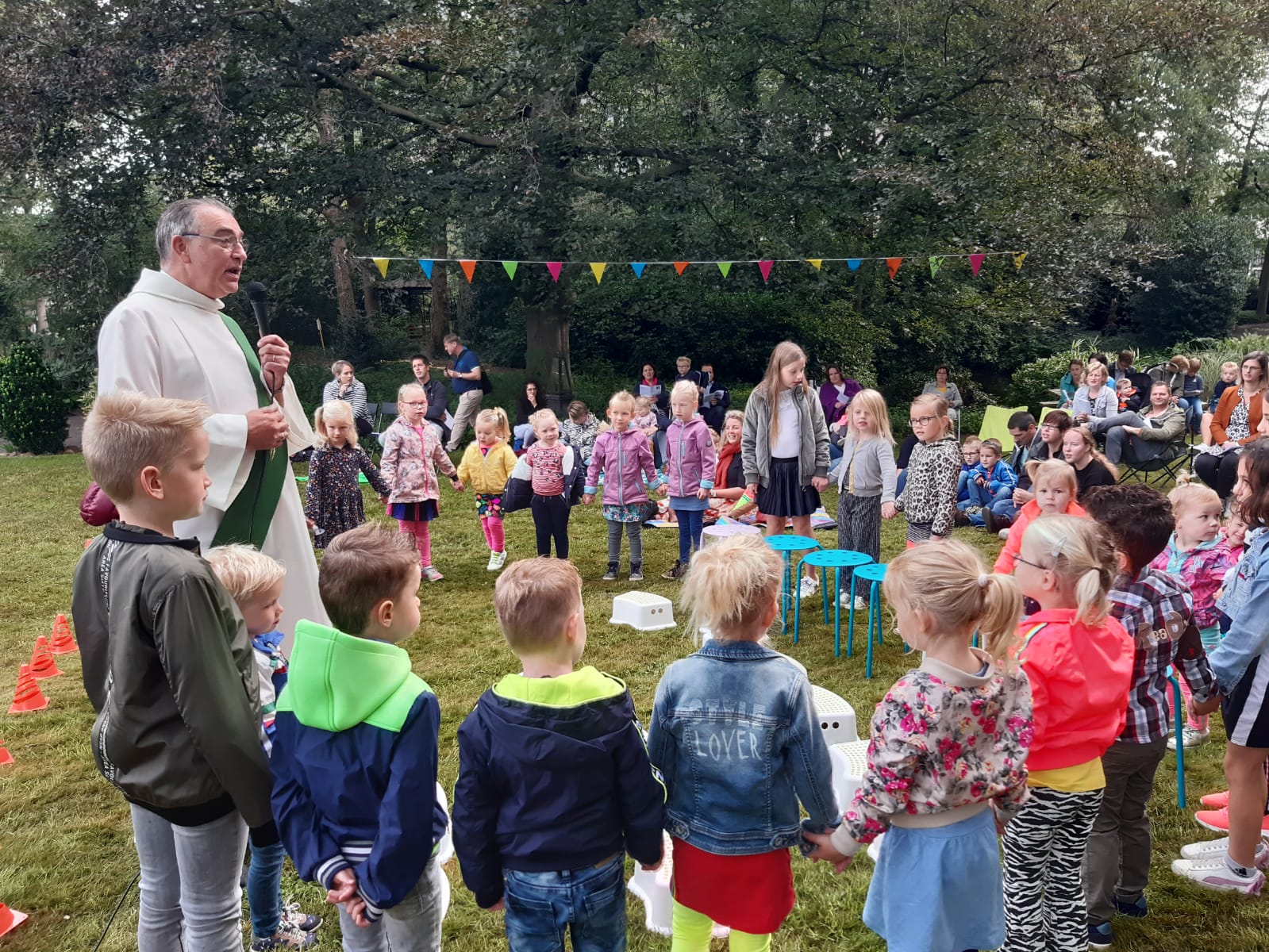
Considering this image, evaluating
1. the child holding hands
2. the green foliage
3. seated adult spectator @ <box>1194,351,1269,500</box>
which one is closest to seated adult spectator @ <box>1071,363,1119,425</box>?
seated adult spectator @ <box>1194,351,1269,500</box>

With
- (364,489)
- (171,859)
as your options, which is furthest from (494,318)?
(171,859)

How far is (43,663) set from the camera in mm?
5590

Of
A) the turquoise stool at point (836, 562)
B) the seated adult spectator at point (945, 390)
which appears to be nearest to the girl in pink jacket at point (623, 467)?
the turquoise stool at point (836, 562)

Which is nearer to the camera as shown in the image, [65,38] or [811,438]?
[811,438]

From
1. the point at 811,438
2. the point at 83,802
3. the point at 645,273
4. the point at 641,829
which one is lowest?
the point at 83,802

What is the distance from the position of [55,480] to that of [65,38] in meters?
5.86

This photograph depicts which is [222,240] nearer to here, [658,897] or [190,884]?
[190,884]

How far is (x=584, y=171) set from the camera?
14320 millimetres

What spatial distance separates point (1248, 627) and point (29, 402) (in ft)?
56.7

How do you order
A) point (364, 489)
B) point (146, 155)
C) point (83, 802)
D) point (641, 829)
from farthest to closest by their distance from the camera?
point (146, 155)
point (364, 489)
point (83, 802)
point (641, 829)

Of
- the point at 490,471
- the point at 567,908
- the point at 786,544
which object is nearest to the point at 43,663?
the point at 490,471

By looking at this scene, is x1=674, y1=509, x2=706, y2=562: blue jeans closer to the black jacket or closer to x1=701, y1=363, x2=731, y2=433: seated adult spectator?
the black jacket

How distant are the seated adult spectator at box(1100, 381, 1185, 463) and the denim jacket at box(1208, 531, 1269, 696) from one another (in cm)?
739

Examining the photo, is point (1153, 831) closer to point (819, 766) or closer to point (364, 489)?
point (819, 766)
